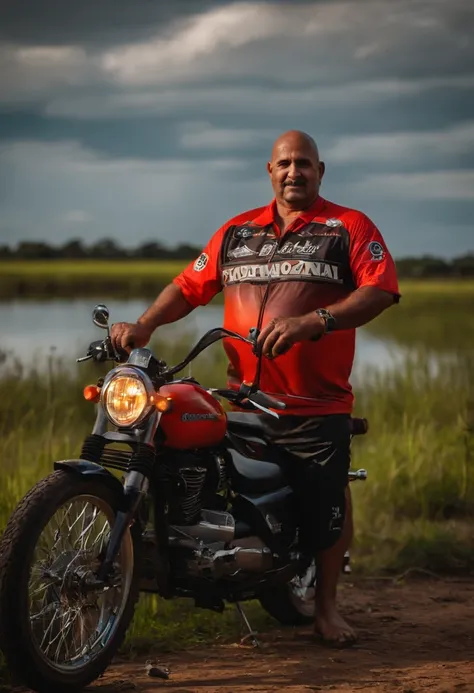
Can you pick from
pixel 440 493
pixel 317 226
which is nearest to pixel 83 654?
pixel 317 226

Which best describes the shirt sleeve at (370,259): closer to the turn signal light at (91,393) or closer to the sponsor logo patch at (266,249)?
the sponsor logo patch at (266,249)

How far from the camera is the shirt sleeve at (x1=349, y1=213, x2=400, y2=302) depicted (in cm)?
493

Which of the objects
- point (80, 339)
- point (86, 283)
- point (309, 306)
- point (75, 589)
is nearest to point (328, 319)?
point (309, 306)

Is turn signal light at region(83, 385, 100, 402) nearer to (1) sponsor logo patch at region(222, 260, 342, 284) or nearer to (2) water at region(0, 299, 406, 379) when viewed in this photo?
(2) water at region(0, 299, 406, 379)

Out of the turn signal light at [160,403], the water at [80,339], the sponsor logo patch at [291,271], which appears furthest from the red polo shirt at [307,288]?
the turn signal light at [160,403]

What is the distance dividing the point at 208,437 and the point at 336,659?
1.10 meters

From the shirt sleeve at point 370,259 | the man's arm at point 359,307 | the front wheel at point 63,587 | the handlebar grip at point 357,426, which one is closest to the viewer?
the front wheel at point 63,587

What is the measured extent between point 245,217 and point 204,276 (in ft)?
0.98

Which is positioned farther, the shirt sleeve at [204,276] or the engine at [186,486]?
the shirt sleeve at [204,276]

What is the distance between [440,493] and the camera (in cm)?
779

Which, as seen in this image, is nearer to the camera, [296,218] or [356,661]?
[356,661]

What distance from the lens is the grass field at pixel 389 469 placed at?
568cm

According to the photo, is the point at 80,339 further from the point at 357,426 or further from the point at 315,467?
the point at 315,467

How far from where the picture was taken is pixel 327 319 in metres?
4.66
